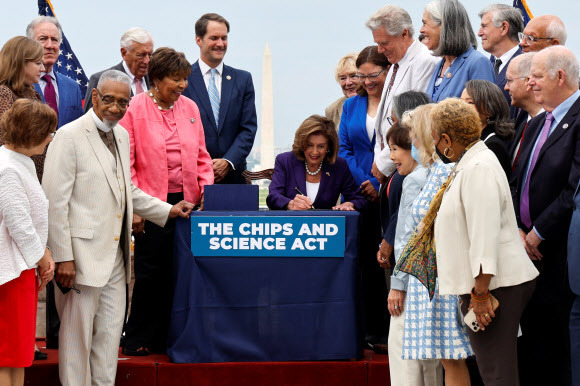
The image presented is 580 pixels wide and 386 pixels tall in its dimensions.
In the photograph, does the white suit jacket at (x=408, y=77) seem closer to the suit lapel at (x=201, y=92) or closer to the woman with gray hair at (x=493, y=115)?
the woman with gray hair at (x=493, y=115)

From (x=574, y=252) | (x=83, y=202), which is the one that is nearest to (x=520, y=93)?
(x=574, y=252)

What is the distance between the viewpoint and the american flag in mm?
7457

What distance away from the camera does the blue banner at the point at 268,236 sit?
4531 millimetres

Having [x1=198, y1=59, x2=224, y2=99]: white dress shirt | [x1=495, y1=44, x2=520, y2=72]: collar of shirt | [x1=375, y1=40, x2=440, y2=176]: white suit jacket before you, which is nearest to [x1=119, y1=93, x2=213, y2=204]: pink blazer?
[x1=198, y1=59, x2=224, y2=99]: white dress shirt

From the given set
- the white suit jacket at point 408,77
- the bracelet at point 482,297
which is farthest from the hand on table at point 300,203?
the bracelet at point 482,297

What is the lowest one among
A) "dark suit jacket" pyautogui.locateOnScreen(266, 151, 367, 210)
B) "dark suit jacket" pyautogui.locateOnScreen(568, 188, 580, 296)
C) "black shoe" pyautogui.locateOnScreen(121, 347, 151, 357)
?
"black shoe" pyautogui.locateOnScreen(121, 347, 151, 357)

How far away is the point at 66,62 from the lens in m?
7.63

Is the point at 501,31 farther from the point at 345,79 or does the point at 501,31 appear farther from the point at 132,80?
the point at 132,80

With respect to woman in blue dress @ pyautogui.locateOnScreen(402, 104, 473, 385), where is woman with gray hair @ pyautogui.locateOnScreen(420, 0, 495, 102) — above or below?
above

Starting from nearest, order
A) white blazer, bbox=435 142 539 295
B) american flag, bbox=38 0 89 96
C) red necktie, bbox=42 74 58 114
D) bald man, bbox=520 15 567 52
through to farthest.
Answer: white blazer, bbox=435 142 539 295 → bald man, bbox=520 15 567 52 → red necktie, bbox=42 74 58 114 → american flag, bbox=38 0 89 96

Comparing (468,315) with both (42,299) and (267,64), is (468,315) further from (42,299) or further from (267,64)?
(267,64)

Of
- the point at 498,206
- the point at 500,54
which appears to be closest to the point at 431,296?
the point at 498,206

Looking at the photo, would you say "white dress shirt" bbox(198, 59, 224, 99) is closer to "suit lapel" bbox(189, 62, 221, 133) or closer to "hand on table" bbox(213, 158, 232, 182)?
"suit lapel" bbox(189, 62, 221, 133)

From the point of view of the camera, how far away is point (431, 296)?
3.70 meters
